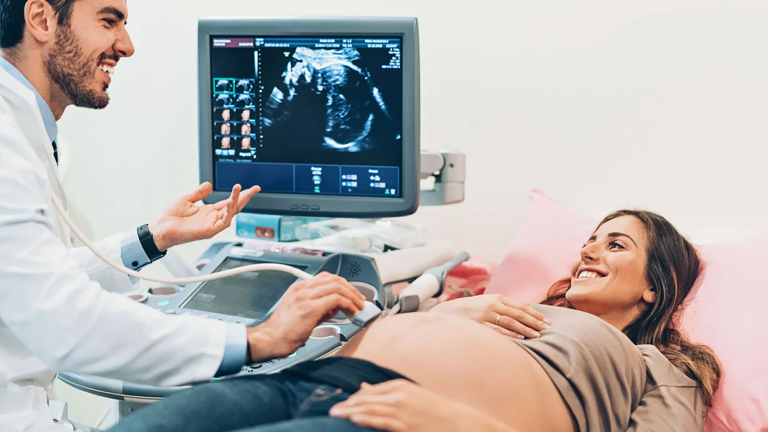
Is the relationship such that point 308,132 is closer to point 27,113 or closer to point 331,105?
point 331,105

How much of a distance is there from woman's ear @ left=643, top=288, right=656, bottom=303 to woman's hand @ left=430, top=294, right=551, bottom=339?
0.84 ft

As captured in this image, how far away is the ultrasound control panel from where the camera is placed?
4.38ft

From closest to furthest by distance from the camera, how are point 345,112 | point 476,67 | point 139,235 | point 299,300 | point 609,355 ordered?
point 299,300, point 609,355, point 139,235, point 345,112, point 476,67

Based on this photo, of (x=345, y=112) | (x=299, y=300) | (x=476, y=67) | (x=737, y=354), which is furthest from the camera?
(x=476, y=67)

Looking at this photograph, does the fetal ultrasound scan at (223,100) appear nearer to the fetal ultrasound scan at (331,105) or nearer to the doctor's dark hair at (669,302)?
the fetal ultrasound scan at (331,105)

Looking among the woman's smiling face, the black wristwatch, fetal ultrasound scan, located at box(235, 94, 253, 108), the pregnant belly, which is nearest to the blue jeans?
the pregnant belly

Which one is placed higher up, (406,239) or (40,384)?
(406,239)

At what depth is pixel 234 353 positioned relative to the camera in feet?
3.49

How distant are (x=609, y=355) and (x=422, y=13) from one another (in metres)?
1.29

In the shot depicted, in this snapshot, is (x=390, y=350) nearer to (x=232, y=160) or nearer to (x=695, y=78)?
(x=232, y=160)

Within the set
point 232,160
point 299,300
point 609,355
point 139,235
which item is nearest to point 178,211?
point 139,235

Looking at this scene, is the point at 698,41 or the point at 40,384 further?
the point at 698,41

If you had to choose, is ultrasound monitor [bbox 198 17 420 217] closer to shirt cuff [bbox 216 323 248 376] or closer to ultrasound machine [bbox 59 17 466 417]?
ultrasound machine [bbox 59 17 466 417]

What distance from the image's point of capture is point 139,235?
58.3 inches
